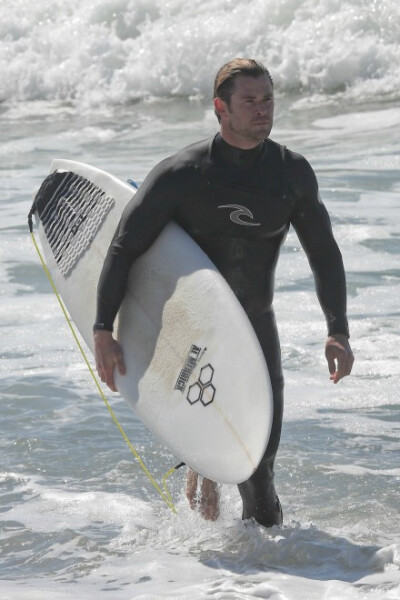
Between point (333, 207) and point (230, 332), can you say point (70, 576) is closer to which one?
point (230, 332)

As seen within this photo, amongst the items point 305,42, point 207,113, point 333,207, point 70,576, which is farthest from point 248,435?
point 305,42

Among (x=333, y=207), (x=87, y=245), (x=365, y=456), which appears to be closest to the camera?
(x=87, y=245)

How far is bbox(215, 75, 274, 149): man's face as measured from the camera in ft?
11.8

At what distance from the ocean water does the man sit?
39cm

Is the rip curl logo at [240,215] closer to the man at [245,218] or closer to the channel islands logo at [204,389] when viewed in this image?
the man at [245,218]

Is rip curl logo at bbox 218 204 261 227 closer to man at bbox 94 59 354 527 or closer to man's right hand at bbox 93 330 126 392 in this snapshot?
man at bbox 94 59 354 527

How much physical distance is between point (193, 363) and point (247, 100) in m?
0.85

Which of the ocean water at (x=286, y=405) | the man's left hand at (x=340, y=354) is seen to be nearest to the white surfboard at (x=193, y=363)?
the man's left hand at (x=340, y=354)

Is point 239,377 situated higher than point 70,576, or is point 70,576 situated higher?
point 239,377

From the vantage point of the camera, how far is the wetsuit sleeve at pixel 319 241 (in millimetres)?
3693

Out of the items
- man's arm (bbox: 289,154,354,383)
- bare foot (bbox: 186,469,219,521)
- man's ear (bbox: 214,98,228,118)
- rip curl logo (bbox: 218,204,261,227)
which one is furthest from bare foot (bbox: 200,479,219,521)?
man's ear (bbox: 214,98,228,118)

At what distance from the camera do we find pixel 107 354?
385 cm

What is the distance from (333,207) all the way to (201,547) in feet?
18.1

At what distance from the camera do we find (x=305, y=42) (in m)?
14.8
